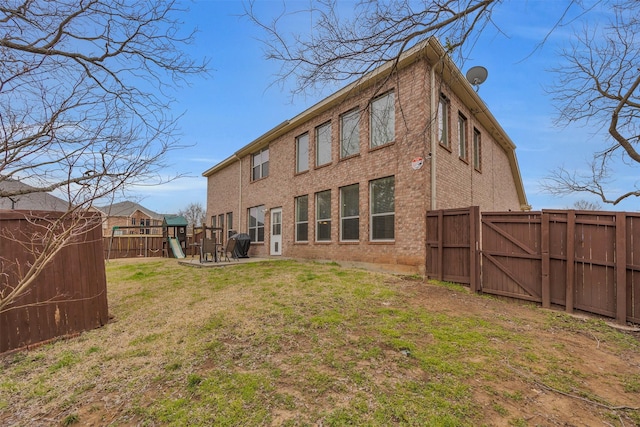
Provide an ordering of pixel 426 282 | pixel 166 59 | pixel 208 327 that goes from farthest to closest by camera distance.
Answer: pixel 426 282 < pixel 166 59 < pixel 208 327

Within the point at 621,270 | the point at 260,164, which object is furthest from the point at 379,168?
the point at 260,164

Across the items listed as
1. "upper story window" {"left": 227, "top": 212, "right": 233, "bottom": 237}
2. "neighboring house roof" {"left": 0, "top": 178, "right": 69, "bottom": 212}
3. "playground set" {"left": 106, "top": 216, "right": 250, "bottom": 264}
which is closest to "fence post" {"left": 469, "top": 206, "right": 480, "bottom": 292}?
"neighboring house roof" {"left": 0, "top": 178, "right": 69, "bottom": 212}

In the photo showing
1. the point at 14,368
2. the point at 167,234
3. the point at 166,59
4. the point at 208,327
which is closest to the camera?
the point at 14,368

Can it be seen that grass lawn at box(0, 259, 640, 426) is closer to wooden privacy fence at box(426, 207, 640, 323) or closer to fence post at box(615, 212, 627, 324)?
fence post at box(615, 212, 627, 324)

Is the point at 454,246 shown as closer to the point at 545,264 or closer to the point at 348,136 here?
the point at 545,264

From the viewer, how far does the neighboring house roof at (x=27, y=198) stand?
3.79 meters

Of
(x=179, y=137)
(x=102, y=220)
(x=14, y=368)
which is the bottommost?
(x=14, y=368)

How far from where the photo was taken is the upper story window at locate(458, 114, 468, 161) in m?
9.88

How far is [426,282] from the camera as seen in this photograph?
703 centimetres

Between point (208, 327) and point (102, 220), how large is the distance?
2.17 meters

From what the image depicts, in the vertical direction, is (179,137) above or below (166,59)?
below

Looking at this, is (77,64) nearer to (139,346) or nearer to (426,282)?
(139,346)

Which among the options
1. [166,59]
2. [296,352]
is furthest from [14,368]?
[166,59]

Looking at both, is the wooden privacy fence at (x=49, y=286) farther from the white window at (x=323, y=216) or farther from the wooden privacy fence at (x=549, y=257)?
the white window at (x=323, y=216)
